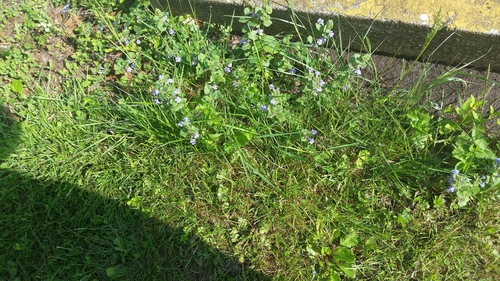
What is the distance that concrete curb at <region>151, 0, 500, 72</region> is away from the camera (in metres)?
2.18

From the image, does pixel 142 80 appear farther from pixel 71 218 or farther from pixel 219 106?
pixel 71 218

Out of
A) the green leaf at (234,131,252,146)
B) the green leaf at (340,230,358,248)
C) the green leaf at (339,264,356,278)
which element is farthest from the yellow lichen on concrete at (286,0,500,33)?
the green leaf at (339,264,356,278)

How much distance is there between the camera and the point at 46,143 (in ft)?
8.45

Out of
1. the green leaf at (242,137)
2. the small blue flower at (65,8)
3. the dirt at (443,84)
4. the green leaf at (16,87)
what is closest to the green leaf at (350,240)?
the green leaf at (242,137)

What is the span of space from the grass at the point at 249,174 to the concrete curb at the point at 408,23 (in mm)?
117

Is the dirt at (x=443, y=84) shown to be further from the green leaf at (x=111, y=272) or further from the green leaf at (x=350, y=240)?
the green leaf at (x=111, y=272)

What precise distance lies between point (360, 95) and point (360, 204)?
655 mm

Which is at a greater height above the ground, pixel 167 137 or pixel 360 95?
pixel 360 95

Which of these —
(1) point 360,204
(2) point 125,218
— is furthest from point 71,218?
(1) point 360,204

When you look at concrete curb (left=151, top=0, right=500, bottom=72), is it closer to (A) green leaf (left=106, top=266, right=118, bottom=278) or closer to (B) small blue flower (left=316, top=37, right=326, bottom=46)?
(B) small blue flower (left=316, top=37, right=326, bottom=46)

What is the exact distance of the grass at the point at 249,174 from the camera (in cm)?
219

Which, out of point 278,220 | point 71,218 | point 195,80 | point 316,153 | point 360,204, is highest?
point 195,80

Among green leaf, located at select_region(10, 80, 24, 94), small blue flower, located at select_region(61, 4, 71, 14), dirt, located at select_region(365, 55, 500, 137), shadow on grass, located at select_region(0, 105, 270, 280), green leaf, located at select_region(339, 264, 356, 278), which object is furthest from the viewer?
small blue flower, located at select_region(61, 4, 71, 14)

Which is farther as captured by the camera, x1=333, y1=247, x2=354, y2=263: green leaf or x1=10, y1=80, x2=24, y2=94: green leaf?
x1=10, y1=80, x2=24, y2=94: green leaf
